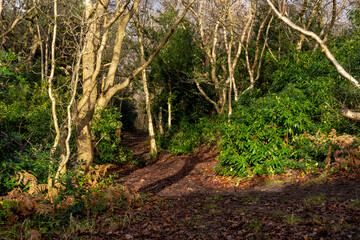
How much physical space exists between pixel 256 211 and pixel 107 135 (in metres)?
7.73

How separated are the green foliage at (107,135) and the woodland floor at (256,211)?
3.32m

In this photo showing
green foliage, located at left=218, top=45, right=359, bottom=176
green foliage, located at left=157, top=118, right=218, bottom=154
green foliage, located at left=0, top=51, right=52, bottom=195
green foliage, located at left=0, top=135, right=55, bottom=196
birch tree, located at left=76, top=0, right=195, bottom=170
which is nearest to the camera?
green foliage, located at left=0, top=135, right=55, bottom=196

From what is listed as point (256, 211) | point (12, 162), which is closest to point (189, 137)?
point (256, 211)

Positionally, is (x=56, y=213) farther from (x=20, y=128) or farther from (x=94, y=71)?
(x=20, y=128)

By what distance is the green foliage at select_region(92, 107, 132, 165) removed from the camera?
1148 cm

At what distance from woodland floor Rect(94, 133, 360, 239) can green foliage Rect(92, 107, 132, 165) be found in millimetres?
3319

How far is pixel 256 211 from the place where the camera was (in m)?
5.24

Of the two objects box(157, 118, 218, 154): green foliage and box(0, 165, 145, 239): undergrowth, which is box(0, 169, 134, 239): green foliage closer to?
box(0, 165, 145, 239): undergrowth

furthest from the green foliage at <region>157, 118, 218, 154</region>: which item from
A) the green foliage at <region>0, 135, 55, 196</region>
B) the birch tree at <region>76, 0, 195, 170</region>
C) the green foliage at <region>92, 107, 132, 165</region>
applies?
the green foliage at <region>0, 135, 55, 196</region>

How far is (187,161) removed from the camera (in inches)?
547

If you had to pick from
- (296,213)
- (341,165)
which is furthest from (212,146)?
(296,213)

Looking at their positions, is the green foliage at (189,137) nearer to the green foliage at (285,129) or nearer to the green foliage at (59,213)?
the green foliage at (285,129)

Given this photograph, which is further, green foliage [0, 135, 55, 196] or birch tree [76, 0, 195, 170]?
birch tree [76, 0, 195, 170]

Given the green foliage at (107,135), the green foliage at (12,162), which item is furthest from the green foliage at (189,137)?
the green foliage at (12,162)
